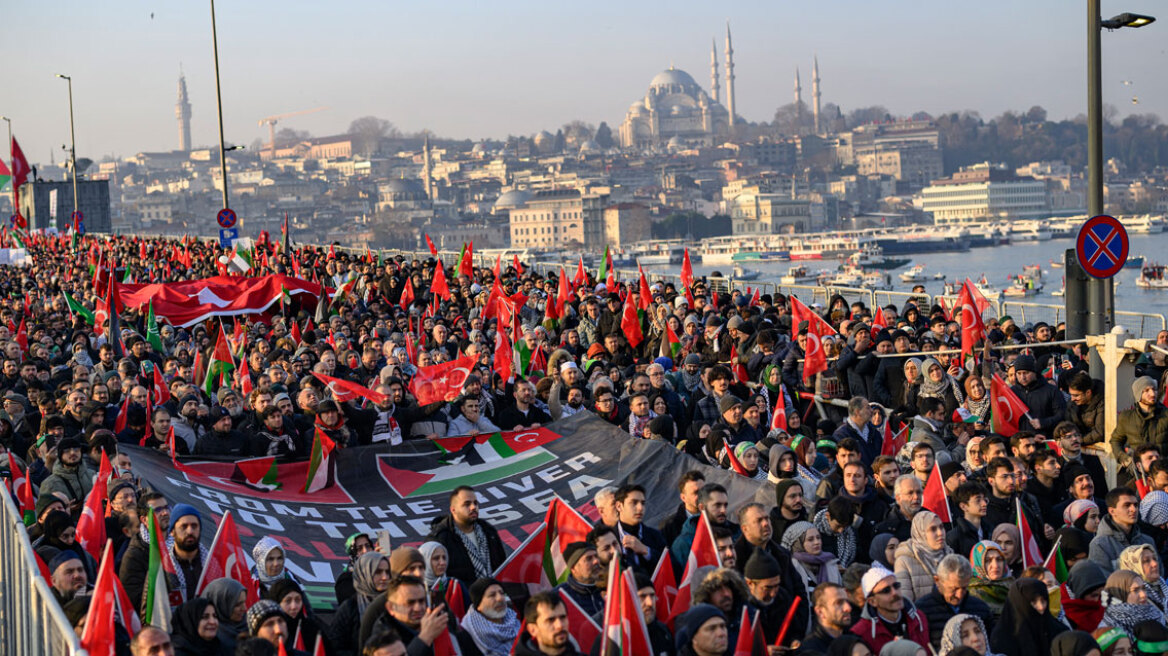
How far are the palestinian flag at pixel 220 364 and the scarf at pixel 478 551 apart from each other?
18.6 feet

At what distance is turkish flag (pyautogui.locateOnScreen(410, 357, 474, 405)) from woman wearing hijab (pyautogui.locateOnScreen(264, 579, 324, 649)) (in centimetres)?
375

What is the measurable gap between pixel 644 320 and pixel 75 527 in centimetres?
759

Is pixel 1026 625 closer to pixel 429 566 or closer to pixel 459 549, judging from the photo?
pixel 429 566

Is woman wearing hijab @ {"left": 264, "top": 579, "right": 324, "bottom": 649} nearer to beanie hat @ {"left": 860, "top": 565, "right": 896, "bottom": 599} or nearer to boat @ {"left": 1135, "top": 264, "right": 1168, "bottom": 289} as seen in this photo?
beanie hat @ {"left": 860, "top": 565, "right": 896, "bottom": 599}

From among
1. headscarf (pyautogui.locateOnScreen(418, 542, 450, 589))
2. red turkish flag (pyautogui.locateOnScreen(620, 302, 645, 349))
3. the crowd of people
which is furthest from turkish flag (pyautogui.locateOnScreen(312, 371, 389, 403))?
red turkish flag (pyautogui.locateOnScreen(620, 302, 645, 349))

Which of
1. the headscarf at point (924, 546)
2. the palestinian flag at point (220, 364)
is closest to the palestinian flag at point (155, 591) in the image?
the headscarf at point (924, 546)

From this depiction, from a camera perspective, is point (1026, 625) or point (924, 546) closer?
point (1026, 625)

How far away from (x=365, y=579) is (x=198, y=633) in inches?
24.4

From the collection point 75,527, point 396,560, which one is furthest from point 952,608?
point 75,527

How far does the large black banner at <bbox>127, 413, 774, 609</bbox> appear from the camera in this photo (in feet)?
22.7

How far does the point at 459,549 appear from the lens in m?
5.96

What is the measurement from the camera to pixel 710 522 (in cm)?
584

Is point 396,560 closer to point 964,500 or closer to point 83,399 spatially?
point 964,500

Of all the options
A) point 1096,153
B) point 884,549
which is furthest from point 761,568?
point 1096,153
